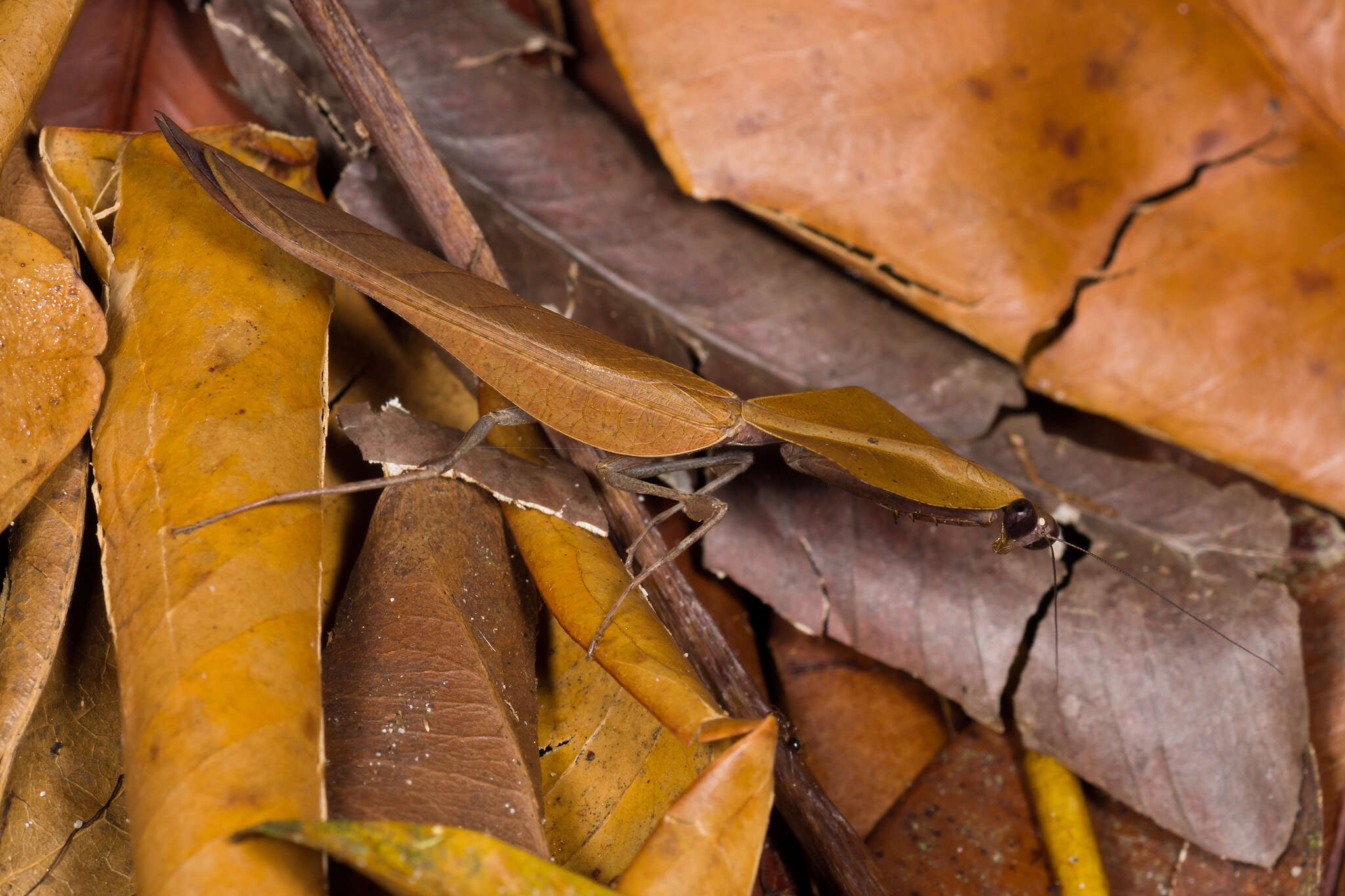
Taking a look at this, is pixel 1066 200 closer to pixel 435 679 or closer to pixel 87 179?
pixel 435 679

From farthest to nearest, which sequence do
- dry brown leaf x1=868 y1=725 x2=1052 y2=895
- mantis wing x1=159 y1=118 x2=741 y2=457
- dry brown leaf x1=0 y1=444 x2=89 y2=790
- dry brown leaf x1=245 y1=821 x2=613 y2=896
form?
1. dry brown leaf x1=868 y1=725 x2=1052 y2=895
2. mantis wing x1=159 y1=118 x2=741 y2=457
3. dry brown leaf x1=0 y1=444 x2=89 y2=790
4. dry brown leaf x1=245 y1=821 x2=613 y2=896

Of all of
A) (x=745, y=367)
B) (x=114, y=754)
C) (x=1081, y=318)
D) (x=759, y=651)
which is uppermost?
(x=1081, y=318)

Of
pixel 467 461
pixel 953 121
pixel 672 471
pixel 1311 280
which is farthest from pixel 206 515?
pixel 1311 280

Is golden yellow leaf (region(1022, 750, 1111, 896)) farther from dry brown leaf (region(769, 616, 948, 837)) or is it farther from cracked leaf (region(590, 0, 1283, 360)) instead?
cracked leaf (region(590, 0, 1283, 360))

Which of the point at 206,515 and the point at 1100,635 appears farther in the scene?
the point at 1100,635

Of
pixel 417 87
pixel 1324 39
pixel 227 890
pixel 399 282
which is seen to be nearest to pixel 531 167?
pixel 417 87

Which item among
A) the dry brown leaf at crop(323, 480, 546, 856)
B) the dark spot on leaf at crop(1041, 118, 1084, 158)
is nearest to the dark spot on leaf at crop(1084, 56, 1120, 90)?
the dark spot on leaf at crop(1041, 118, 1084, 158)

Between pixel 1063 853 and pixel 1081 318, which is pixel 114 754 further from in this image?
pixel 1081 318
